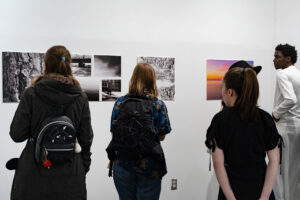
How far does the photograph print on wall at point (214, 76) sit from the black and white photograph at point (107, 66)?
1.15 metres

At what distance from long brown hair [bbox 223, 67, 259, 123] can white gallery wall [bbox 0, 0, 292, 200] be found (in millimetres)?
1696

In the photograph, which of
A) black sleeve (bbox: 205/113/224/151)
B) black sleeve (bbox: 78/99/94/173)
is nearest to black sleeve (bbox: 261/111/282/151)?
black sleeve (bbox: 205/113/224/151)

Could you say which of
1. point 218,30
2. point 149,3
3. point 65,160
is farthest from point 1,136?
point 218,30

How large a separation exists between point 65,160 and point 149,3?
2102 millimetres

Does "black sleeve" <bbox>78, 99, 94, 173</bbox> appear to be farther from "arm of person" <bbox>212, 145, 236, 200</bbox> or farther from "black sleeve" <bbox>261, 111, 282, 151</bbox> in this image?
"black sleeve" <bbox>261, 111, 282, 151</bbox>

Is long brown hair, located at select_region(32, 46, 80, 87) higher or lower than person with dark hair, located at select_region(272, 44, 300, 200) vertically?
higher

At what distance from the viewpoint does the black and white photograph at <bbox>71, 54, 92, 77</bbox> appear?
3.07 meters

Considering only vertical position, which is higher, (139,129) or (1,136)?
(139,129)

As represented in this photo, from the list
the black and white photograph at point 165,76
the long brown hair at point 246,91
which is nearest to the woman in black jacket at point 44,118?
the long brown hair at point 246,91

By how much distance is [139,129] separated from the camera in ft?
7.04

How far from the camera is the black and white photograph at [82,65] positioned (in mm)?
3073

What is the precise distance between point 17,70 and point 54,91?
122cm

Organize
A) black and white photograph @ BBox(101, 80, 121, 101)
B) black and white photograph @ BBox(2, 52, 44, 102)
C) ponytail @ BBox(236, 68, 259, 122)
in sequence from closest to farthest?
1. ponytail @ BBox(236, 68, 259, 122)
2. black and white photograph @ BBox(2, 52, 44, 102)
3. black and white photograph @ BBox(101, 80, 121, 101)

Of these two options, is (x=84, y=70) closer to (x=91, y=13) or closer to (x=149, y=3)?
(x=91, y=13)
